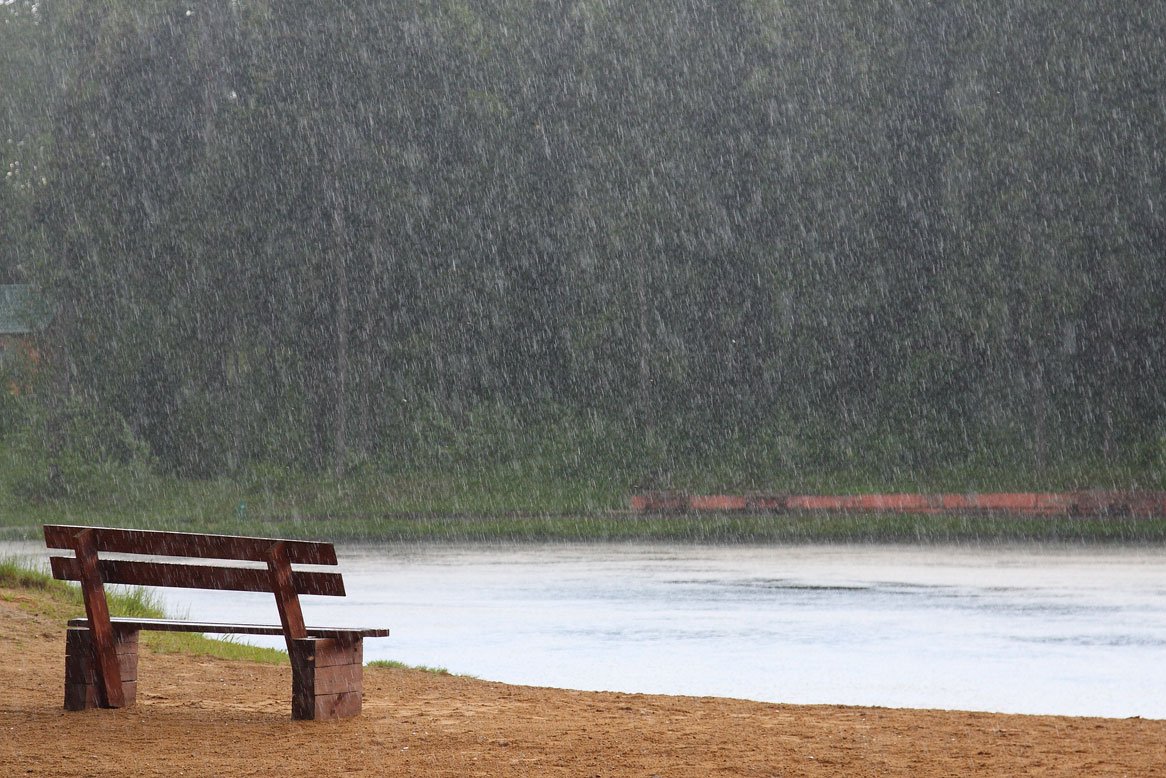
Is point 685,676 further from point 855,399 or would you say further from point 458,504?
point 855,399

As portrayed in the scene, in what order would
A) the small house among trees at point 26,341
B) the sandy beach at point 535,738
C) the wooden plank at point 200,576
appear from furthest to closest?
1. the small house among trees at point 26,341
2. the wooden plank at point 200,576
3. the sandy beach at point 535,738

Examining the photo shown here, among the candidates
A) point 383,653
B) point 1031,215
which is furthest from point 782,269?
point 383,653

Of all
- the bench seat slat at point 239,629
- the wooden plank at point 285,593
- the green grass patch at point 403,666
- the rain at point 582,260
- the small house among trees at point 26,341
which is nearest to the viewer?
the wooden plank at point 285,593

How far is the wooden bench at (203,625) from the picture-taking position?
313 inches

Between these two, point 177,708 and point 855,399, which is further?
point 855,399

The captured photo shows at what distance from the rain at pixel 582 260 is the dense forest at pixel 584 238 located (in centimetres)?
10

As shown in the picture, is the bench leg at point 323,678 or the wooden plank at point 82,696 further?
the wooden plank at point 82,696

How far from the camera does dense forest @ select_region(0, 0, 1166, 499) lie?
35219 millimetres

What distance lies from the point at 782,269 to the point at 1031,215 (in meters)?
8.27

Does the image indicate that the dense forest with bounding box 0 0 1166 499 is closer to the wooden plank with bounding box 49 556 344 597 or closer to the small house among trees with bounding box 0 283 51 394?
the small house among trees with bounding box 0 283 51 394

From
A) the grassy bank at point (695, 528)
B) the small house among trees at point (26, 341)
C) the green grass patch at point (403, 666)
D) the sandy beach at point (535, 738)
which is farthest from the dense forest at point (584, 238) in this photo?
the sandy beach at point (535, 738)

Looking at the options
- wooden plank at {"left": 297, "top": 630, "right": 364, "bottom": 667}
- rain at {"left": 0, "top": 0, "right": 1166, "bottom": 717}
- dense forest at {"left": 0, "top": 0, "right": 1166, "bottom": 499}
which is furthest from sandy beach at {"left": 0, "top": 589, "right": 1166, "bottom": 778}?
dense forest at {"left": 0, "top": 0, "right": 1166, "bottom": 499}

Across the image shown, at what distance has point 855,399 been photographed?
41.1m

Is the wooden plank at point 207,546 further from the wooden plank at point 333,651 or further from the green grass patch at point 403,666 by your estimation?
the green grass patch at point 403,666
